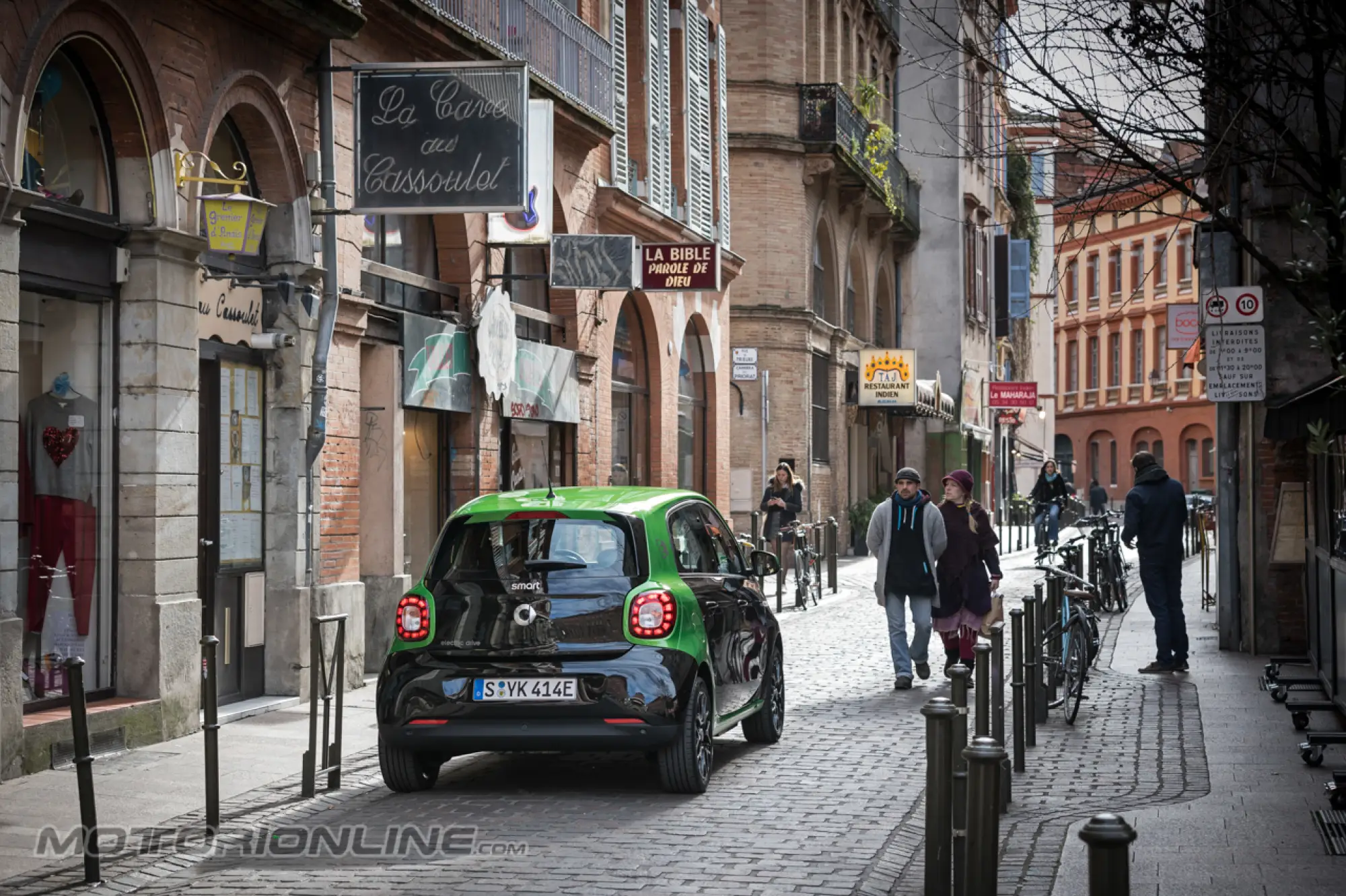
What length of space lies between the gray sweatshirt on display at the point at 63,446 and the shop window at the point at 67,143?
4.14 ft

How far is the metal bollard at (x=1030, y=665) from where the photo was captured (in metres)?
11.2

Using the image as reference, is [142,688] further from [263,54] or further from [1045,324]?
[1045,324]

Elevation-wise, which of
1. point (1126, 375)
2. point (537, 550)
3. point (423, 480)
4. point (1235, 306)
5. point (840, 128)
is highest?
point (840, 128)

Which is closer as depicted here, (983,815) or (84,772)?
(983,815)

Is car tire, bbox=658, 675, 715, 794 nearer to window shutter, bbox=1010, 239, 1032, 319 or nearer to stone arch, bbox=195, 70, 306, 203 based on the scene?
stone arch, bbox=195, 70, 306, 203

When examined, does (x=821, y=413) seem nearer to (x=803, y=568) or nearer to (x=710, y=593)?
(x=803, y=568)

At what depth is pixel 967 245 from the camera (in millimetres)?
50594

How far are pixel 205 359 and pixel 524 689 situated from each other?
5.01m

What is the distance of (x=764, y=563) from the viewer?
1216 centimetres

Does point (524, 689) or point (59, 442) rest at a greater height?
point (59, 442)

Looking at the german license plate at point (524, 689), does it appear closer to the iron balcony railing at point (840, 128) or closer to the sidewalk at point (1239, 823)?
the sidewalk at point (1239, 823)

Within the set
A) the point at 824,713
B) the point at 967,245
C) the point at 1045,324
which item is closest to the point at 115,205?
the point at 824,713

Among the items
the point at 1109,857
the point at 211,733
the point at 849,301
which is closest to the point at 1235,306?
the point at 211,733

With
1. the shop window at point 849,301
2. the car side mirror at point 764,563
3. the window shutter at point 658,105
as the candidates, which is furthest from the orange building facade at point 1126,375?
the car side mirror at point 764,563
